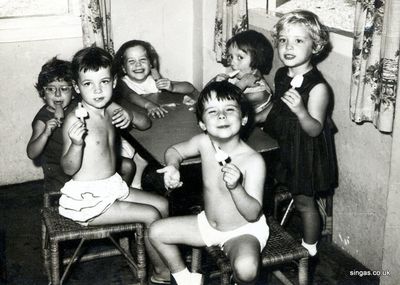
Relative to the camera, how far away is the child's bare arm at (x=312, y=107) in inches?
96.3

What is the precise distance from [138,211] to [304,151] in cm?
87

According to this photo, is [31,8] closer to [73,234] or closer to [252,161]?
[73,234]

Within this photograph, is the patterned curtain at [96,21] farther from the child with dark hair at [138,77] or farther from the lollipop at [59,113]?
the lollipop at [59,113]

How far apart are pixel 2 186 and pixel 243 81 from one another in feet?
7.01

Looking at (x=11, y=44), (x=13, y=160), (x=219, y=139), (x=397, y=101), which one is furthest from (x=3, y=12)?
(x=397, y=101)

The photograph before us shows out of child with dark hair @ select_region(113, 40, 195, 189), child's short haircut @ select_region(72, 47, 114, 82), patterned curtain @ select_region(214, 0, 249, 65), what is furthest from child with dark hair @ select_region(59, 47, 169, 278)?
patterned curtain @ select_region(214, 0, 249, 65)

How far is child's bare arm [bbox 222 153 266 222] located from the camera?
80.5 inches

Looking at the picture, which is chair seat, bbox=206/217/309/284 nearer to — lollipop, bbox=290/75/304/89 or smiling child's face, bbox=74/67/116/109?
lollipop, bbox=290/75/304/89

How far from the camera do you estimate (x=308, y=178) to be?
2.68 m

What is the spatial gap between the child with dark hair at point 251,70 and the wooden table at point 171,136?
26 centimetres

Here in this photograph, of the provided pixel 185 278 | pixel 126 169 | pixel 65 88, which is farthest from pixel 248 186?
pixel 65 88

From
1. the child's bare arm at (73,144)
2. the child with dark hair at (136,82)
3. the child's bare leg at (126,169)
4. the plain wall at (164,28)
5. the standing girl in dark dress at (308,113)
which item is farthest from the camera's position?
the plain wall at (164,28)

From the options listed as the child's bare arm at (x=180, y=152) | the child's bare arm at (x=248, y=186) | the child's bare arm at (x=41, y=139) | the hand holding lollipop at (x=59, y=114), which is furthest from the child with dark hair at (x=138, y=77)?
the child's bare arm at (x=248, y=186)

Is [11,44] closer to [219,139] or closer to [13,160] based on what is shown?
[13,160]
